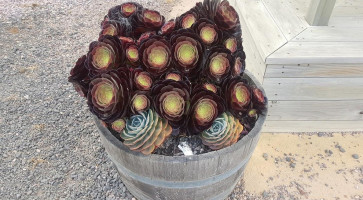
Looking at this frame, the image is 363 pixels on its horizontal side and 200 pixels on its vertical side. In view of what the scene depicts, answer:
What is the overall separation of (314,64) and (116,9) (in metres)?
1.18

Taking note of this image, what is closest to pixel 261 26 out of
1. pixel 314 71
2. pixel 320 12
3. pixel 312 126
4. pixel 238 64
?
pixel 320 12

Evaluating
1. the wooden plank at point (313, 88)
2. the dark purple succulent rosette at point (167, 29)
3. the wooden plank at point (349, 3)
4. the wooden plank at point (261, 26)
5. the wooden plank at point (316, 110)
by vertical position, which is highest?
the dark purple succulent rosette at point (167, 29)

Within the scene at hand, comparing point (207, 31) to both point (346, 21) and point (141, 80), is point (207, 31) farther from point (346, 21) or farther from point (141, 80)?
point (346, 21)

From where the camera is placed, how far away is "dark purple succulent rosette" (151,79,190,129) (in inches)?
49.4

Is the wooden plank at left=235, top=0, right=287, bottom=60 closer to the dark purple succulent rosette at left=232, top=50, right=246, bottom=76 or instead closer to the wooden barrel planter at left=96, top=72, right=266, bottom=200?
the dark purple succulent rosette at left=232, top=50, right=246, bottom=76

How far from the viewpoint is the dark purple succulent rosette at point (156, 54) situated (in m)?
1.31

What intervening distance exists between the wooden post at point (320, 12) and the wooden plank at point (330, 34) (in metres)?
0.04

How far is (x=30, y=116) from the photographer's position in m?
2.41

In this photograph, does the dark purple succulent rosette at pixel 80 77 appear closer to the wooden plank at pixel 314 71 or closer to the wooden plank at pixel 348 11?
the wooden plank at pixel 314 71

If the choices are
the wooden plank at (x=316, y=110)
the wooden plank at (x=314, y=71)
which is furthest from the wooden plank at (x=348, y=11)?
the wooden plank at (x=316, y=110)

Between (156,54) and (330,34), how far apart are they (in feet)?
4.38

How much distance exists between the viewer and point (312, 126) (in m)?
2.29

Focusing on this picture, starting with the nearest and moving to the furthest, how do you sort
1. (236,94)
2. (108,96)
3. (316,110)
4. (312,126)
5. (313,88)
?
1. (108,96)
2. (236,94)
3. (313,88)
4. (316,110)
5. (312,126)

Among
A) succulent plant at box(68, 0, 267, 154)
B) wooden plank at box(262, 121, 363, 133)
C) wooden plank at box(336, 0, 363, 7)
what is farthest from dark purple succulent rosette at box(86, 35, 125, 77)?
wooden plank at box(336, 0, 363, 7)
